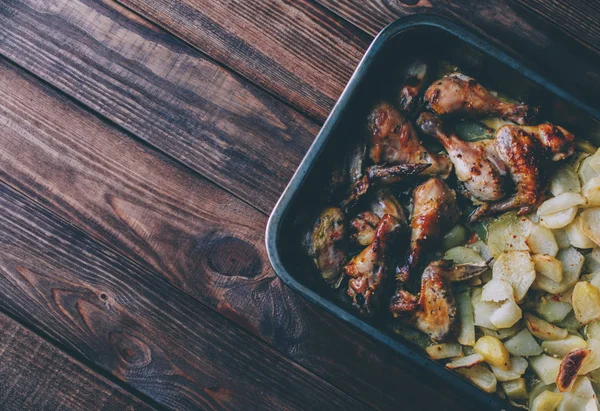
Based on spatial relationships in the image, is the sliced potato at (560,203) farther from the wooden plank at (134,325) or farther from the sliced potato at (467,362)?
the wooden plank at (134,325)

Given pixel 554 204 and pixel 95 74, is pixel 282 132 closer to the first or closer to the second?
pixel 95 74

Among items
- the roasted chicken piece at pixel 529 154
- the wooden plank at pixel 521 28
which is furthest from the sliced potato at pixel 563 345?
the wooden plank at pixel 521 28

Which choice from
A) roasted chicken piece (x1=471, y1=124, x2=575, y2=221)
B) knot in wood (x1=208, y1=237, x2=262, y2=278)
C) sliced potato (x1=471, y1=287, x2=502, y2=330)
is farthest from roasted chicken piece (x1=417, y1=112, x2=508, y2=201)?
knot in wood (x1=208, y1=237, x2=262, y2=278)

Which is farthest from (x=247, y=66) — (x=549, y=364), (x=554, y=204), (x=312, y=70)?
(x=549, y=364)

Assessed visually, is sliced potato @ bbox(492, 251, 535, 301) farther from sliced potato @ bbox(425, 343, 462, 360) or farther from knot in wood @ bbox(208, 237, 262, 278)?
knot in wood @ bbox(208, 237, 262, 278)

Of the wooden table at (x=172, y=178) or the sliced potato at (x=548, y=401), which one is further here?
the wooden table at (x=172, y=178)

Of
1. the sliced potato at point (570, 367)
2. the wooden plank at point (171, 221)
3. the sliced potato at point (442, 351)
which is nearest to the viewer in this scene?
the sliced potato at point (570, 367)

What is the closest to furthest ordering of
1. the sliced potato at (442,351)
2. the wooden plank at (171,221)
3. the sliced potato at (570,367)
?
1. the sliced potato at (570,367)
2. the sliced potato at (442,351)
3. the wooden plank at (171,221)
